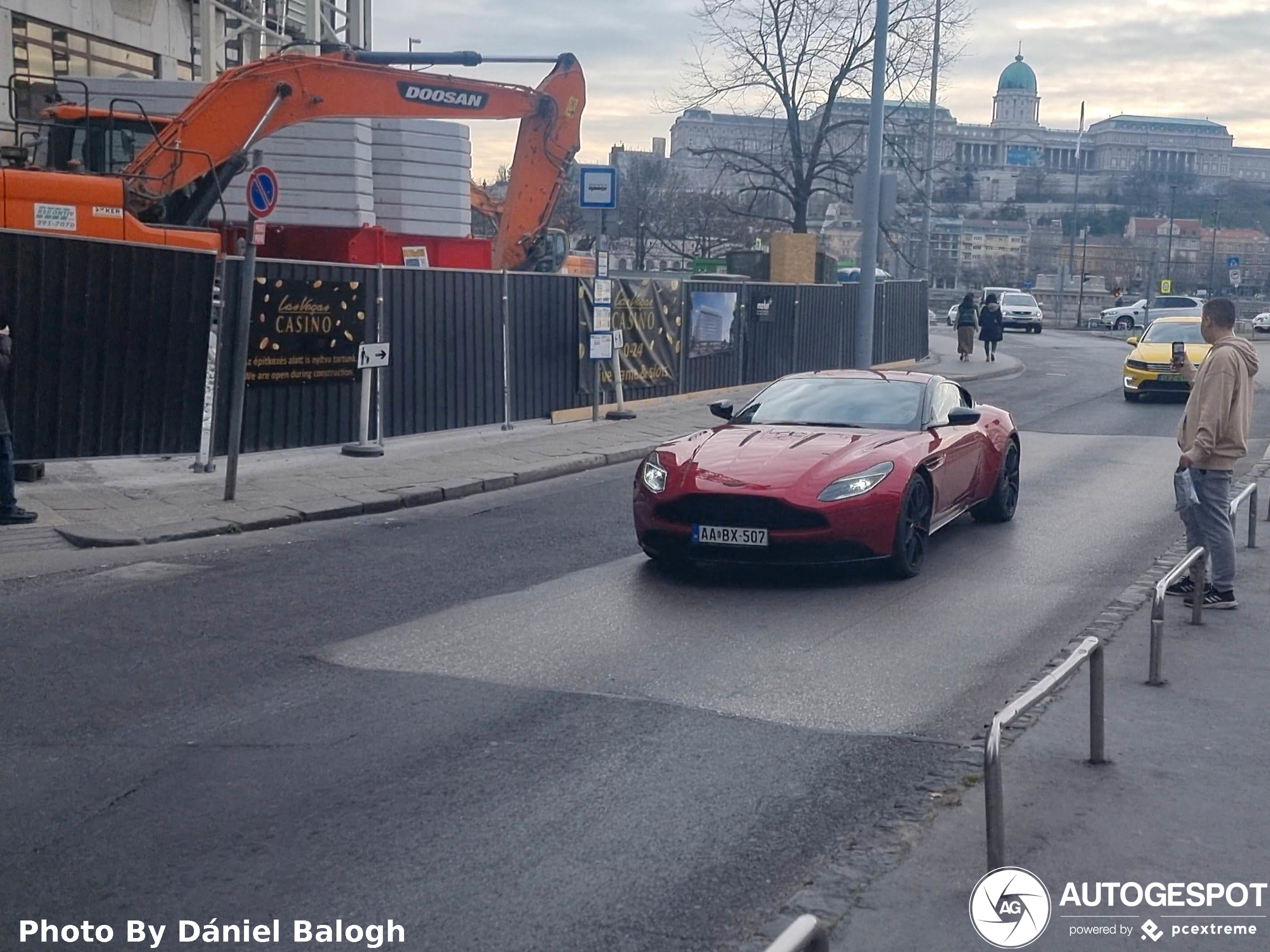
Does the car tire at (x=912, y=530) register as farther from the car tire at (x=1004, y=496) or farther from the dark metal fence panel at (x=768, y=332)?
the dark metal fence panel at (x=768, y=332)

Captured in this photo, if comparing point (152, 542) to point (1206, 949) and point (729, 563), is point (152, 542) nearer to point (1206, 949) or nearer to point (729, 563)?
point (729, 563)

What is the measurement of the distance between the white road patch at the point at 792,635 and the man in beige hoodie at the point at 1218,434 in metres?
0.77

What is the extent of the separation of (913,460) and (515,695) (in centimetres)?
390

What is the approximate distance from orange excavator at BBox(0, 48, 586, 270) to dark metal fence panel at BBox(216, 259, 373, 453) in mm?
1384

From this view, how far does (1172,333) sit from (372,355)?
1577cm

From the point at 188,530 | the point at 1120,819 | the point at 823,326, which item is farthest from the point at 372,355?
the point at 823,326

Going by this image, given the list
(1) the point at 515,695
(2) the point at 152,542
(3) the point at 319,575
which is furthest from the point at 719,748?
(2) the point at 152,542

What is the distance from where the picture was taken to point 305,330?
14.9 meters

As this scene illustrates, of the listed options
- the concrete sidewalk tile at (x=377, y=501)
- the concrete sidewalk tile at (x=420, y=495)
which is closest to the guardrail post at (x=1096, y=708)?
the concrete sidewalk tile at (x=377, y=501)

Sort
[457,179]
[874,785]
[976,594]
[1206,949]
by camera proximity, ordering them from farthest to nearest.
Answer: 1. [457,179]
2. [976,594]
3. [874,785]
4. [1206,949]

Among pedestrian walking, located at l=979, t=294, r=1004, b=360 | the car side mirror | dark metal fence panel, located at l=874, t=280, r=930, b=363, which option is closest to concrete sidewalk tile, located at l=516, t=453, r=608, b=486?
the car side mirror

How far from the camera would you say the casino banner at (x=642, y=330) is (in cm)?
1978

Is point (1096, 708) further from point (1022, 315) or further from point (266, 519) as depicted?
point (1022, 315)

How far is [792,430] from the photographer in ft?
32.8
